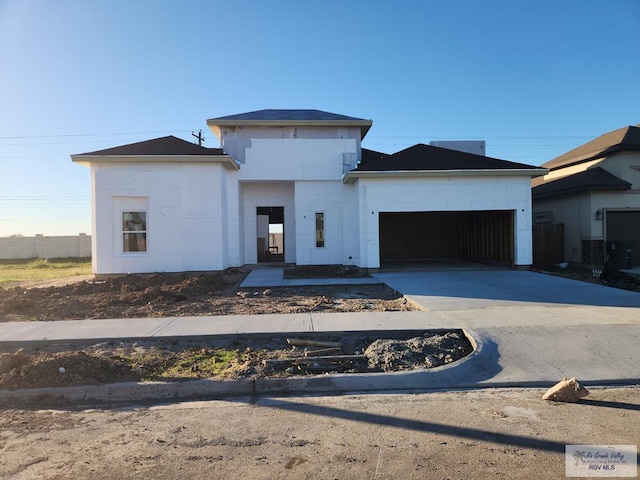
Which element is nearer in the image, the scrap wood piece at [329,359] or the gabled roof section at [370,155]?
the scrap wood piece at [329,359]

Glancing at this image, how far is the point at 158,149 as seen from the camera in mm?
17438

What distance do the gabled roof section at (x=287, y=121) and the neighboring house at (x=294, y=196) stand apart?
0.13 meters

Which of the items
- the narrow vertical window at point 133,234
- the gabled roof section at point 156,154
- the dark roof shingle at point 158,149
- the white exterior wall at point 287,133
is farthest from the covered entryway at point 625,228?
the narrow vertical window at point 133,234

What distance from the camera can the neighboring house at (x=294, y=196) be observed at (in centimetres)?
1700

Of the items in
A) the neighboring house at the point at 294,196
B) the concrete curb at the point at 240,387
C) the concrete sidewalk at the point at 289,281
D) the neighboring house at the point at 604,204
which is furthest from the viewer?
the neighboring house at the point at 604,204

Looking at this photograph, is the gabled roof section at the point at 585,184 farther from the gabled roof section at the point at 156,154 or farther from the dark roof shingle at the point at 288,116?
the gabled roof section at the point at 156,154

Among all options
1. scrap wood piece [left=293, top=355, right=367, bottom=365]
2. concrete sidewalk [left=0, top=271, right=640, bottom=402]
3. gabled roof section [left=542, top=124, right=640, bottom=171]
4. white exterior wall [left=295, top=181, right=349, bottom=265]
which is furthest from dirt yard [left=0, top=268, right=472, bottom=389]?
gabled roof section [left=542, top=124, right=640, bottom=171]

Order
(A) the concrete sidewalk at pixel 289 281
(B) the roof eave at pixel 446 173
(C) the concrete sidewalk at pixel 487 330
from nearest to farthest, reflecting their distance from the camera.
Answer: (C) the concrete sidewalk at pixel 487 330 < (A) the concrete sidewalk at pixel 289 281 < (B) the roof eave at pixel 446 173

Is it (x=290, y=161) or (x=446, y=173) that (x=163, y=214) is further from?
(x=446, y=173)

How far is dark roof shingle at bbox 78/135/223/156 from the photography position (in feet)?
56.0

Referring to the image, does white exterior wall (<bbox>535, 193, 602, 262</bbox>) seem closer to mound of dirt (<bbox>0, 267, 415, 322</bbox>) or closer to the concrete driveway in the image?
the concrete driveway

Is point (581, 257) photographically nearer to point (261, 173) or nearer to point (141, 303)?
point (261, 173)

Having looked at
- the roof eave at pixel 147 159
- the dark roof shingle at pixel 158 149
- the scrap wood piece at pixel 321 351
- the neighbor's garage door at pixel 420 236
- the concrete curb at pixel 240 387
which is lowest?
the concrete curb at pixel 240 387

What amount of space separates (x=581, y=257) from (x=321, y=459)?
2051 cm
